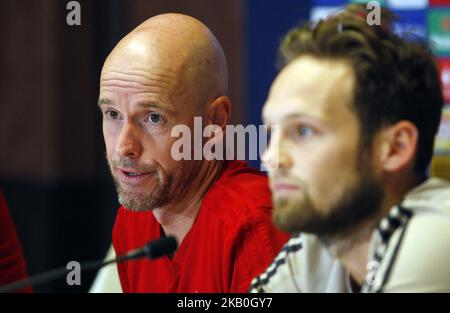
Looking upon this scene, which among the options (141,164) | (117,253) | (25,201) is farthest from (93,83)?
(141,164)

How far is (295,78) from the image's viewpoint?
1.13 m

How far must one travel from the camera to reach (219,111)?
1.40 metres

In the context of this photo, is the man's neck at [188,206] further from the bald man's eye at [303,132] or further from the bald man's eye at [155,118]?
the bald man's eye at [303,132]

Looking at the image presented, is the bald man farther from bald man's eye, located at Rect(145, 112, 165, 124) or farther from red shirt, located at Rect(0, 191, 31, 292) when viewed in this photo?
red shirt, located at Rect(0, 191, 31, 292)

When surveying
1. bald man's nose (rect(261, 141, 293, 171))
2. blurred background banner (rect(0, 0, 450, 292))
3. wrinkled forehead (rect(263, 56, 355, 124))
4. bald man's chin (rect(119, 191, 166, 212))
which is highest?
wrinkled forehead (rect(263, 56, 355, 124))

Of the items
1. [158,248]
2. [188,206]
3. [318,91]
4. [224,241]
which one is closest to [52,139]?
[188,206]

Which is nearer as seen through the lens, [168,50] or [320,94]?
[320,94]

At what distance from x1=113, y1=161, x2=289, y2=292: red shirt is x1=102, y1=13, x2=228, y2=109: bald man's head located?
0.51ft

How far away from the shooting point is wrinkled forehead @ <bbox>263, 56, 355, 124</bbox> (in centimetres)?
110

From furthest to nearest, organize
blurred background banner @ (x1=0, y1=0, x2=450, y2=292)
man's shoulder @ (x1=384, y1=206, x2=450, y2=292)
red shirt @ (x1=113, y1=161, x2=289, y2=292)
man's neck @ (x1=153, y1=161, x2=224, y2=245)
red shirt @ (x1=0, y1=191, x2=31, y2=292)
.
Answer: blurred background banner @ (x1=0, y1=0, x2=450, y2=292)
red shirt @ (x1=0, y1=191, x2=31, y2=292)
man's neck @ (x1=153, y1=161, x2=224, y2=245)
red shirt @ (x1=113, y1=161, x2=289, y2=292)
man's shoulder @ (x1=384, y1=206, x2=450, y2=292)

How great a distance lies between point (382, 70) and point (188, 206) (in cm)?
48

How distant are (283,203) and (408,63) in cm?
23

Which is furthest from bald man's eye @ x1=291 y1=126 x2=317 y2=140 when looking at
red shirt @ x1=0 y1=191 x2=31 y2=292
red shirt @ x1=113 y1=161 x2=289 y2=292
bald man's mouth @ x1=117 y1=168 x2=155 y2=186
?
red shirt @ x1=0 y1=191 x2=31 y2=292
